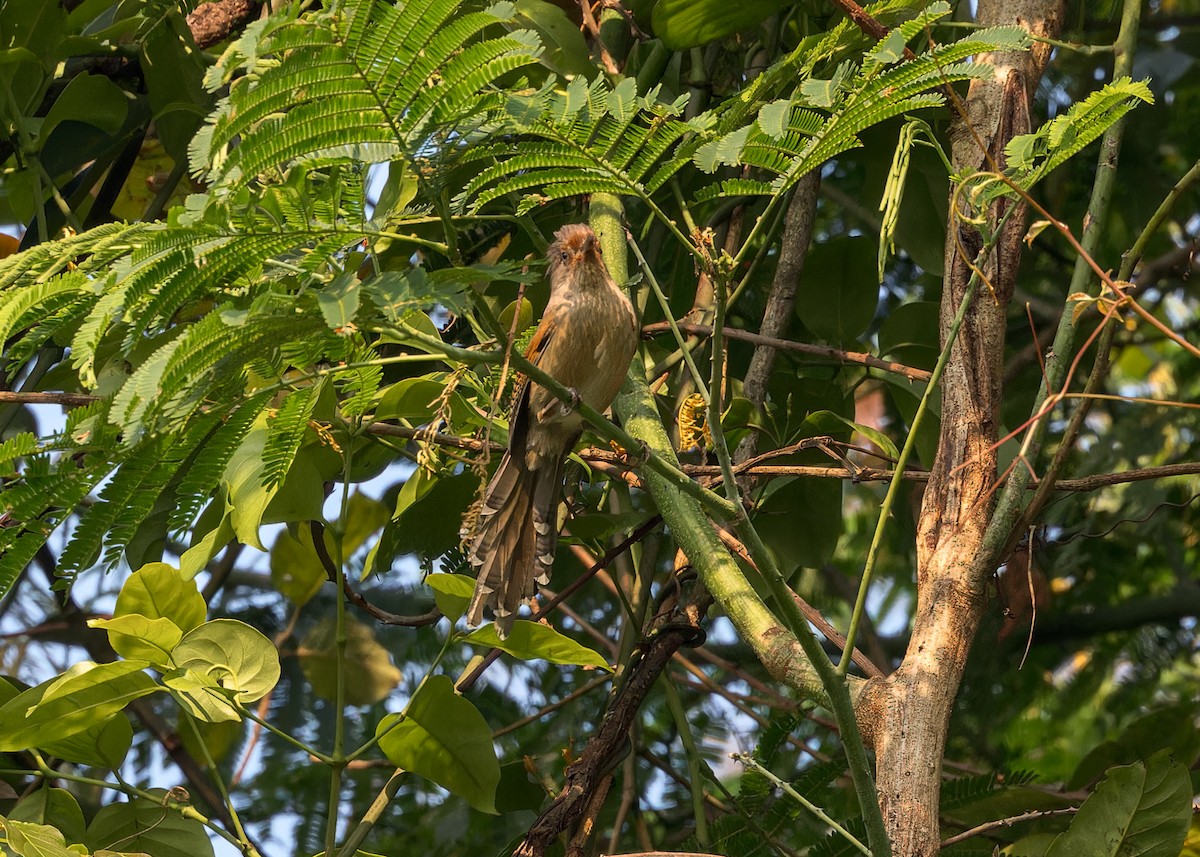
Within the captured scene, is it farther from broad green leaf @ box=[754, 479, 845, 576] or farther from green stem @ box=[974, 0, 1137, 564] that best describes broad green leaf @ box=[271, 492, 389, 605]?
green stem @ box=[974, 0, 1137, 564]

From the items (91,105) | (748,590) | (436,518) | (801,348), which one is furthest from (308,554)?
(748,590)

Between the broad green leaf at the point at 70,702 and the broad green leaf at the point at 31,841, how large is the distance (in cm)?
21

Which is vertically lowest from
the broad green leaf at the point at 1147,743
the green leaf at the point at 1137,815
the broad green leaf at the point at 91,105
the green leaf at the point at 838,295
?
the green leaf at the point at 1137,815

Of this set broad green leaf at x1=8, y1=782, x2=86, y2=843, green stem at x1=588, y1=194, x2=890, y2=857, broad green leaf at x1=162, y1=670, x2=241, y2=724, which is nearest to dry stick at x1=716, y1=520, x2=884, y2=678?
green stem at x1=588, y1=194, x2=890, y2=857

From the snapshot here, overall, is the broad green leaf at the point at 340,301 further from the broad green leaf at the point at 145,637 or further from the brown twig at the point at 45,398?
the broad green leaf at the point at 145,637

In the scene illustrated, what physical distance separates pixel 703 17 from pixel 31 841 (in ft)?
7.43

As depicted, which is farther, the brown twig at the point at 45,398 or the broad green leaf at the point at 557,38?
the broad green leaf at the point at 557,38

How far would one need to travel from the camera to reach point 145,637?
2.37 m

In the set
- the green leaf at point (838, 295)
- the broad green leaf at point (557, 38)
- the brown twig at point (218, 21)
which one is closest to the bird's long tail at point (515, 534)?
the green leaf at point (838, 295)

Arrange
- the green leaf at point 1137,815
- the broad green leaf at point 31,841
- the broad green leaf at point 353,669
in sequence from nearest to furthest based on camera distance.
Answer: the broad green leaf at point 31,841, the green leaf at point 1137,815, the broad green leaf at point 353,669

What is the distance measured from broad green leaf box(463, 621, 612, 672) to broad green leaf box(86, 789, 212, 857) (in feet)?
2.34

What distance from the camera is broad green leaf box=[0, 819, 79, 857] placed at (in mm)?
2168

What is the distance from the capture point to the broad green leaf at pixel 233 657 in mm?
2453

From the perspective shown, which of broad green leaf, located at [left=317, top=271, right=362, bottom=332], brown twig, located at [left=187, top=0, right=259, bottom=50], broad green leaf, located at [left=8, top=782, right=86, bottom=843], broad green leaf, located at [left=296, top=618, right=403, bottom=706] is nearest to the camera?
broad green leaf, located at [left=317, top=271, right=362, bottom=332]
